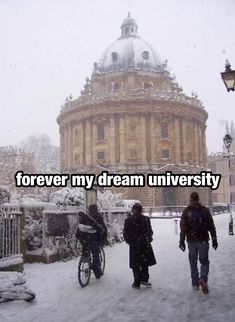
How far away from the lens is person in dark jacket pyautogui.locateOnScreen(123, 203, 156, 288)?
7867 millimetres

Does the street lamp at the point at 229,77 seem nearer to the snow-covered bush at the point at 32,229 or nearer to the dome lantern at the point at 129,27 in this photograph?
the snow-covered bush at the point at 32,229

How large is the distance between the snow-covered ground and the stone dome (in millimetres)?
50655

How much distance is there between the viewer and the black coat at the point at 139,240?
7.89m

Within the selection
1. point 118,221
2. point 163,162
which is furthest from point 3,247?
point 163,162

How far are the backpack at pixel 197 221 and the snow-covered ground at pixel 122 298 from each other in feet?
3.64

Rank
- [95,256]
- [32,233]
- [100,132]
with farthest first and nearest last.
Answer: [100,132]
[32,233]
[95,256]

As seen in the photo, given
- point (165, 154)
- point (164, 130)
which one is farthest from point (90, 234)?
point (164, 130)

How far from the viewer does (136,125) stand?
Answer: 53.8m

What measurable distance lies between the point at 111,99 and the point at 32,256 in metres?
43.9

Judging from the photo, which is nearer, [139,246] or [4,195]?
[139,246]

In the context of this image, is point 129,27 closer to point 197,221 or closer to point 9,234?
point 9,234

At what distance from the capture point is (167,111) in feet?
178

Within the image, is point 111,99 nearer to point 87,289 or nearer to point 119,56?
point 119,56

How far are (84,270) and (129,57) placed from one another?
2140 inches
